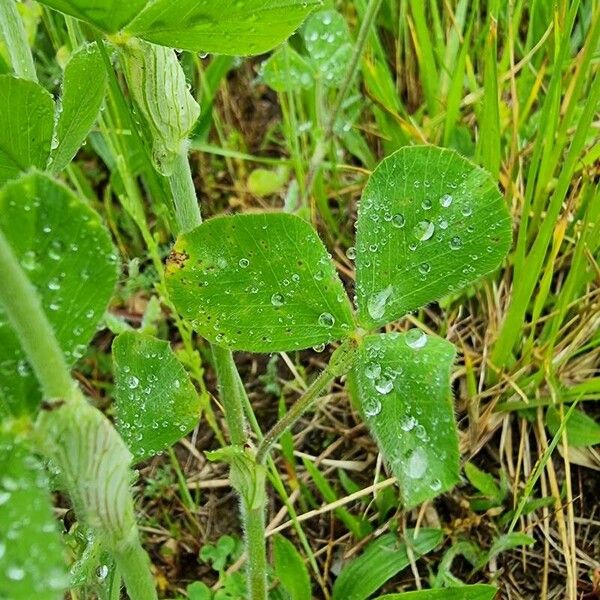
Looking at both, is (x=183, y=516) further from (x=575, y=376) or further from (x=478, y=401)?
(x=575, y=376)

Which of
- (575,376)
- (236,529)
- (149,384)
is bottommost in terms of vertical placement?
(236,529)

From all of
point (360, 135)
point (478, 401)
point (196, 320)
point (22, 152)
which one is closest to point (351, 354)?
point (196, 320)

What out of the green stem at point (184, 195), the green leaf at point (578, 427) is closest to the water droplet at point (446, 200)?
the green stem at point (184, 195)

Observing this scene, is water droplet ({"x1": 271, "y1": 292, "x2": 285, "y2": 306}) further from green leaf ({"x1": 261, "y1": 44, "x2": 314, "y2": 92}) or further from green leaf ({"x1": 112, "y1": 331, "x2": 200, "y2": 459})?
green leaf ({"x1": 261, "y1": 44, "x2": 314, "y2": 92})

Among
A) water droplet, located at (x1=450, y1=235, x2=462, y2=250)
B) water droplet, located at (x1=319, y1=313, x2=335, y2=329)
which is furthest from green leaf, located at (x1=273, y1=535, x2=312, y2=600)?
water droplet, located at (x1=450, y1=235, x2=462, y2=250)

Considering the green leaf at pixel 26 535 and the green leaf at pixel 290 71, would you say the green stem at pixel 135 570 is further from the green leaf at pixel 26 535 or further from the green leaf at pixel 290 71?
the green leaf at pixel 290 71
